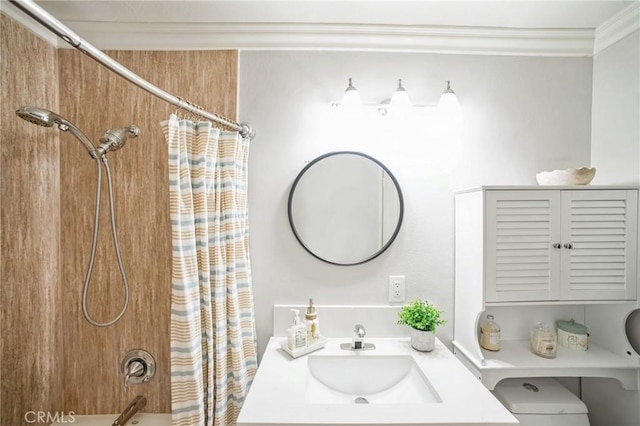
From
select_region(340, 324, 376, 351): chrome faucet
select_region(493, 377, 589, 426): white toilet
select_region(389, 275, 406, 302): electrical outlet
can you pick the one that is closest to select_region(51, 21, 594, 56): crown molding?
select_region(389, 275, 406, 302): electrical outlet

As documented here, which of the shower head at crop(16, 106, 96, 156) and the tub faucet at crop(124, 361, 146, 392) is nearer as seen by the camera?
the shower head at crop(16, 106, 96, 156)

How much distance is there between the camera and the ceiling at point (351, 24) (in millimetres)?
1354

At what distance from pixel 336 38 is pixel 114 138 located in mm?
1160

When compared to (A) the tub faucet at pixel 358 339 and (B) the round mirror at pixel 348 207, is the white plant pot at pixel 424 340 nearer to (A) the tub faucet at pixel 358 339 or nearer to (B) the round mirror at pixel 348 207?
(A) the tub faucet at pixel 358 339

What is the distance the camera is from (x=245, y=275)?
1368mm

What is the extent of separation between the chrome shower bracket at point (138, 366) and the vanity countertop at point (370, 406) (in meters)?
0.65

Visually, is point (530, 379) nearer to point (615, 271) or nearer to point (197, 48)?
point (615, 271)

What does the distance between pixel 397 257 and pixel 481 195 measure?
1.64 feet

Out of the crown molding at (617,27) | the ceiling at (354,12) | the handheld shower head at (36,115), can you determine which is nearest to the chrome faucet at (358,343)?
the ceiling at (354,12)

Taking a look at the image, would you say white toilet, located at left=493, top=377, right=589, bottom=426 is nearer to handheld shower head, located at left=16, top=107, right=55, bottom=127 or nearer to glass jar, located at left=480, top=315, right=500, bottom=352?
glass jar, located at left=480, top=315, right=500, bottom=352

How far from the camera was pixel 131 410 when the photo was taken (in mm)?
1404

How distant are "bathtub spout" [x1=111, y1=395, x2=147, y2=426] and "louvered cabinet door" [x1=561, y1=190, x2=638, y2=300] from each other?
2038 mm

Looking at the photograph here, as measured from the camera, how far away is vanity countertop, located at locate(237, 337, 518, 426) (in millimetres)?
952

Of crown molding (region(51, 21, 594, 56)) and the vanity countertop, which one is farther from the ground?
crown molding (region(51, 21, 594, 56))
